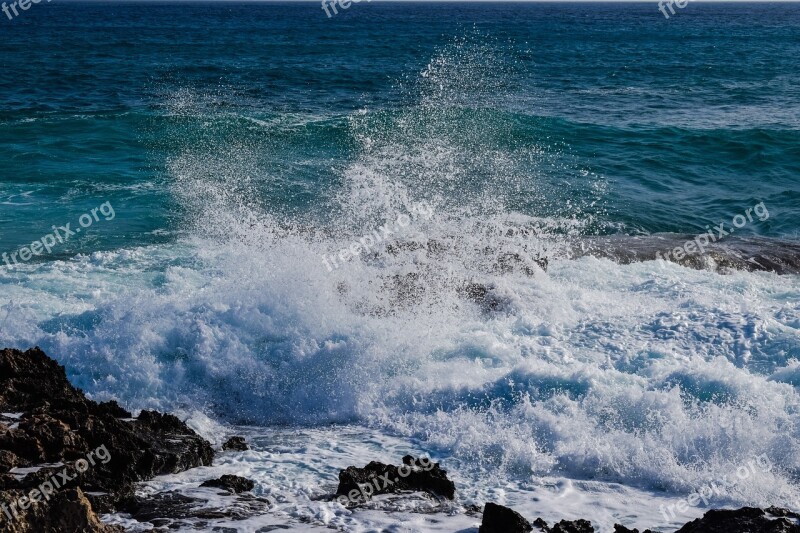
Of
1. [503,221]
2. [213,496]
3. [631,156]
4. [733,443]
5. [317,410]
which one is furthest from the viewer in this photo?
[631,156]

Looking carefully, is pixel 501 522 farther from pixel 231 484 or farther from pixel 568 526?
pixel 231 484

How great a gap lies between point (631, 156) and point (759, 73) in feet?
61.1

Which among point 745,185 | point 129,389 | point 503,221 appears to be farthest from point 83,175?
point 745,185

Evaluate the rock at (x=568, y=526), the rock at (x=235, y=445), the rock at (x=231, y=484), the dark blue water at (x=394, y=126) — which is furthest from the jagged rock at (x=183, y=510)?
the dark blue water at (x=394, y=126)

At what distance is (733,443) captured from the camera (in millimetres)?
7609

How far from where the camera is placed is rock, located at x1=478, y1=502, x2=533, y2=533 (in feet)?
18.9

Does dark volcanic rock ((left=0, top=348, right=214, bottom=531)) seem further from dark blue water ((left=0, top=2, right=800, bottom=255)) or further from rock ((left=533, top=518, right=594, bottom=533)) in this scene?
dark blue water ((left=0, top=2, right=800, bottom=255))

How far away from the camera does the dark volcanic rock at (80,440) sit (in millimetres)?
6082

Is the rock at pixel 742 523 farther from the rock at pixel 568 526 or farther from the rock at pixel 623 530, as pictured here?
the rock at pixel 568 526

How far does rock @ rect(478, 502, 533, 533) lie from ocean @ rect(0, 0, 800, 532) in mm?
363

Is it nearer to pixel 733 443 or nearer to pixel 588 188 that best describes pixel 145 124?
pixel 588 188

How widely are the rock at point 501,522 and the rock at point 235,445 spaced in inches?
99.6

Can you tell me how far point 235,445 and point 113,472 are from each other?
1.27 metres

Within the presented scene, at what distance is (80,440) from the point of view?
6.45 meters
